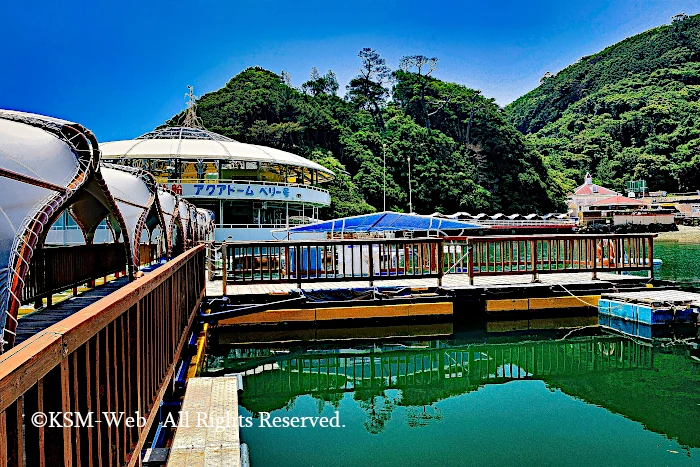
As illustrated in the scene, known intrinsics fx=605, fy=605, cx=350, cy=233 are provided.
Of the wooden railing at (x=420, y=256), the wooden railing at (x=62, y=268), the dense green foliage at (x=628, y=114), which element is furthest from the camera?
the dense green foliage at (x=628, y=114)

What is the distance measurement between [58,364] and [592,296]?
1285 cm

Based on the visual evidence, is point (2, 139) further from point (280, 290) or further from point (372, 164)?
point (372, 164)

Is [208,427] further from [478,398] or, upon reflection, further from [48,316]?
[478,398]

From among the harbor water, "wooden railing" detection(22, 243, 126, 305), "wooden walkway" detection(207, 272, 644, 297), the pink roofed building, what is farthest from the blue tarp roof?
the pink roofed building

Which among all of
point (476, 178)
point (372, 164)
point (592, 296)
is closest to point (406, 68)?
point (476, 178)

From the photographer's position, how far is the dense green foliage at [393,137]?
210ft

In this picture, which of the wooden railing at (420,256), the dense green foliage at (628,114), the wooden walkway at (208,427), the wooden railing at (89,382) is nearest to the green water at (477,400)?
the wooden walkway at (208,427)

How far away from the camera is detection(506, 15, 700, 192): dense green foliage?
3949 inches

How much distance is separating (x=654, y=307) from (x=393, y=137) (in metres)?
65.4

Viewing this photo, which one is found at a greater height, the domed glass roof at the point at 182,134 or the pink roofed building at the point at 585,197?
the domed glass roof at the point at 182,134

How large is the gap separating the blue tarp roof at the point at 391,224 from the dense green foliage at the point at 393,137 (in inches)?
1512

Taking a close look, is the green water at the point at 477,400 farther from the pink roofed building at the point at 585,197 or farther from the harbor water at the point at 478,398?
the pink roofed building at the point at 585,197

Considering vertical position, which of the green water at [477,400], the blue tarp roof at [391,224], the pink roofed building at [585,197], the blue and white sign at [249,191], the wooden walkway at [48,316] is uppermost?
the pink roofed building at [585,197]

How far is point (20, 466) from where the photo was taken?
1.81 metres
